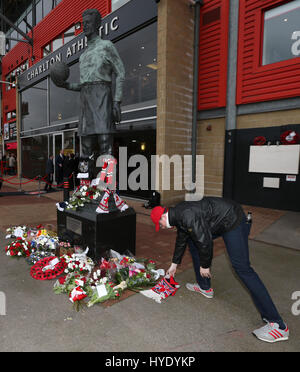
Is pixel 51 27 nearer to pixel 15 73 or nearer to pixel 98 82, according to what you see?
pixel 15 73

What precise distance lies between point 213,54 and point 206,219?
788cm

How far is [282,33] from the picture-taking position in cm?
764

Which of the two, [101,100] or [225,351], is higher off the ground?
[101,100]

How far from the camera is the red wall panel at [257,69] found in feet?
24.2

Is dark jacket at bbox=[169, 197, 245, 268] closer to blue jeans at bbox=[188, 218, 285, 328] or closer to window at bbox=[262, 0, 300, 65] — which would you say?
blue jeans at bbox=[188, 218, 285, 328]

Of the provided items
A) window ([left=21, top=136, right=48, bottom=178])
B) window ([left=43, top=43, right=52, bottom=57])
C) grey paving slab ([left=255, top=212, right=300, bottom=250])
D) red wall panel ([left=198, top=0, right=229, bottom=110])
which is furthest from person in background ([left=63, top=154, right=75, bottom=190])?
window ([left=43, top=43, right=52, bottom=57])

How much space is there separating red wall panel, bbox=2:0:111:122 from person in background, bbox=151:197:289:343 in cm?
1197

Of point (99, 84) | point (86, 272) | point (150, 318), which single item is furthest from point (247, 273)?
point (99, 84)

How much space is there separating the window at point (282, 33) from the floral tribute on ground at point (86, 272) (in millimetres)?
7133

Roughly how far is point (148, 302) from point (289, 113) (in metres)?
6.92

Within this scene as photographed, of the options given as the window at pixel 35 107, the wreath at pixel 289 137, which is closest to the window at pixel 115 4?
the window at pixel 35 107

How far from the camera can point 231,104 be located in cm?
850

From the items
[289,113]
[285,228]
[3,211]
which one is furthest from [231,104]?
[3,211]

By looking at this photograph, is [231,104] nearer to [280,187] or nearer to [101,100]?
[280,187]
